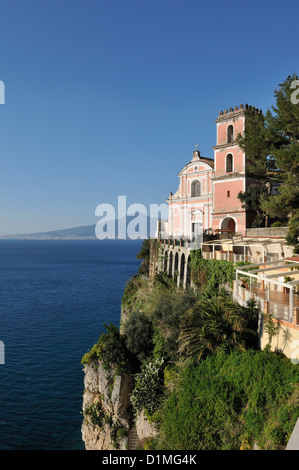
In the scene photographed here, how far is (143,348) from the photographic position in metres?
20.2

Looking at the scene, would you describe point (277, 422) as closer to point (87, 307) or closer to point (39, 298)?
point (87, 307)

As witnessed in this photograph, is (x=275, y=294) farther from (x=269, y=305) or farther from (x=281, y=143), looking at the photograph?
(x=281, y=143)

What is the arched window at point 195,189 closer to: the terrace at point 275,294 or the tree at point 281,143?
the tree at point 281,143

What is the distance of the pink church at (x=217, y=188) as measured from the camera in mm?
34750

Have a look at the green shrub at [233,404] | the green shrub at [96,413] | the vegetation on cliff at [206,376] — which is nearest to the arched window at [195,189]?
the vegetation on cliff at [206,376]

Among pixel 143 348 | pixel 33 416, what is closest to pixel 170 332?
pixel 143 348

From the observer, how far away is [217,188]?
120ft

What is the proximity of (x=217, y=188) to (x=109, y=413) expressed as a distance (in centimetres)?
2462

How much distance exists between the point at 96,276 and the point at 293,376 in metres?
75.3

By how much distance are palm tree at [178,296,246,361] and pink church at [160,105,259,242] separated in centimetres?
1556

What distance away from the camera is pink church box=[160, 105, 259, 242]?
34.8m

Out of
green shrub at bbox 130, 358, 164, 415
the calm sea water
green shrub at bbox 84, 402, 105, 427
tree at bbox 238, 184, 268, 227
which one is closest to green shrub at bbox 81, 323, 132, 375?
green shrub at bbox 130, 358, 164, 415

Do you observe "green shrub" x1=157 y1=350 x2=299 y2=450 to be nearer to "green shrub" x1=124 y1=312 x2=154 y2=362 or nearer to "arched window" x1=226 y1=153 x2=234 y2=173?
"green shrub" x1=124 y1=312 x2=154 y2=362
